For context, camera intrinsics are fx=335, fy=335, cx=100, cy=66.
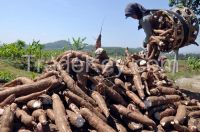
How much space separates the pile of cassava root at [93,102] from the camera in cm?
435

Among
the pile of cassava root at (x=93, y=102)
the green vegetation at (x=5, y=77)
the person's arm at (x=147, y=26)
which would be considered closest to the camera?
the pile of cassava root at (x=93, y=102)

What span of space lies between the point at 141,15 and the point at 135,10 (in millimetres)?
189

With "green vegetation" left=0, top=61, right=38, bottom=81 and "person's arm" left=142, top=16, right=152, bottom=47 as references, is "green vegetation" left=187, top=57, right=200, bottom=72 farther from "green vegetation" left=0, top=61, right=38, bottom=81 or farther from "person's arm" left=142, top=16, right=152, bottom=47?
"person's arm" left=142, top=16, right=152, bottom=47

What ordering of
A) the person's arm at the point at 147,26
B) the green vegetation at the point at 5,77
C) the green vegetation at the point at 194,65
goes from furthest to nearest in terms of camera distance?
1. the green vegetation at the point at 194,65
2. the green vegetation at the point at 5,77
3. the person's arm at the point at 147,26

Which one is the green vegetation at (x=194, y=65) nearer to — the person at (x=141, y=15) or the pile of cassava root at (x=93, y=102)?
the person at (x=141, y=15)

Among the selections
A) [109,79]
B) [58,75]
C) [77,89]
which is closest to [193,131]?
[109,79]

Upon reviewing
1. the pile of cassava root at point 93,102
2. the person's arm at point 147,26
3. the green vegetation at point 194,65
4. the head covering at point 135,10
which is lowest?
the green vegetation at point 194,65

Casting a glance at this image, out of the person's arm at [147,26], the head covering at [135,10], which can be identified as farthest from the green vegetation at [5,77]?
the person's arm at [147,26]

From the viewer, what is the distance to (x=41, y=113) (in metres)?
4.37

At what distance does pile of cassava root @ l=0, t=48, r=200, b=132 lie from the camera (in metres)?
4.35

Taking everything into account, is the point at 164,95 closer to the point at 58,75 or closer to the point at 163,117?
the point at 163,117

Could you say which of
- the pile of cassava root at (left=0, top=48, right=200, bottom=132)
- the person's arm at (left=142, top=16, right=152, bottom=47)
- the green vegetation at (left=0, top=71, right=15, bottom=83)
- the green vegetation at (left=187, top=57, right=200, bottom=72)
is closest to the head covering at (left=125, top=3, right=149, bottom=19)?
the person's arm at (left=142, top=16, right=152, bottom=47)

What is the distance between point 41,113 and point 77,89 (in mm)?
694

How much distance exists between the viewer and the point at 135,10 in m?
8.09
